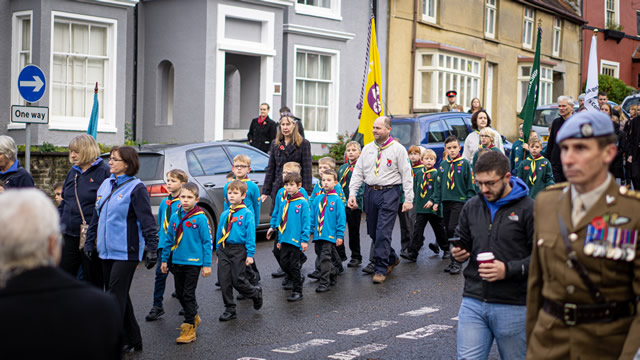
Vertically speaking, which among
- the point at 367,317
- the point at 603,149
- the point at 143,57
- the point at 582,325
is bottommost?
the point at 367,317

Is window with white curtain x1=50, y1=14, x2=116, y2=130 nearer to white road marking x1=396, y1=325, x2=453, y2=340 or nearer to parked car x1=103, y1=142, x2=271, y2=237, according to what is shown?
parked car x1=103, y1=142, x2=271, y2=237

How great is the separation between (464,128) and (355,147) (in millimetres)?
7202

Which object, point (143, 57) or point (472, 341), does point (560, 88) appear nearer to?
point (143, 57)

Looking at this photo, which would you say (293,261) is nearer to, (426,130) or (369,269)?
(369,269)

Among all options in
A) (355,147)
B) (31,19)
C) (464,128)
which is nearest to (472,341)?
(355,147)

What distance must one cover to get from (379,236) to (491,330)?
529 centimetres

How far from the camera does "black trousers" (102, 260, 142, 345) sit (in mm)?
6832

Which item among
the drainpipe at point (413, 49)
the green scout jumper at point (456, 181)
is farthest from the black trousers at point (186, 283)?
the drainpipe at point (413, 49)

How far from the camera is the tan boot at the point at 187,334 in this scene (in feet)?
24.7

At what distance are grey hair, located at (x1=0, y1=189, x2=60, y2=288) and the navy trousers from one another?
7.76 m

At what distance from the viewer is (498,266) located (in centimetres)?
491

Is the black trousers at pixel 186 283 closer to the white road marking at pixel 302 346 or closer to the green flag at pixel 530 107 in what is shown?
the white road marking at pixel 302 346

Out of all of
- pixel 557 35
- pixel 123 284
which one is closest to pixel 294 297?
pixel 123 284

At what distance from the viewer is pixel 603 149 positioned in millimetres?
3801
